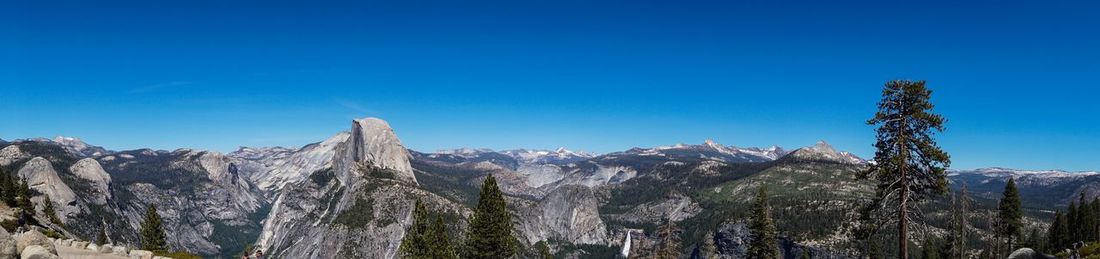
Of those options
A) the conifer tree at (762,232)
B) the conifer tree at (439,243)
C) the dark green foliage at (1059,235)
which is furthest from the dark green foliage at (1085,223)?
the conifer tree at (439,243)

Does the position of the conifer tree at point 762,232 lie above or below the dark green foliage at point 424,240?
above

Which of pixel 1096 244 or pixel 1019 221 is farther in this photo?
pixel 1019 221

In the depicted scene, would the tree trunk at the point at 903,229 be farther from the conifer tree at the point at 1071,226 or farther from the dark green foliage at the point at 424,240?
the conifer tree at the point at 1071,226

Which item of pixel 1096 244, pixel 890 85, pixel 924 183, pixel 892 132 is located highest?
pixel 890 85

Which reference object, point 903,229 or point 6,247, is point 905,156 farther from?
point 6,247

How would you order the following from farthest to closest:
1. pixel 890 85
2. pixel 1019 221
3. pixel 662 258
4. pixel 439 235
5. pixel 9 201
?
1. pixel 1019 221
2. pixel 9 201
3. pixel 439 235
4. pixel 662 258
5. pixel 890 85

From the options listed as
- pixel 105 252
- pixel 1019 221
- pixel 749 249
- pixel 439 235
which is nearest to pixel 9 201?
pixel 439 235

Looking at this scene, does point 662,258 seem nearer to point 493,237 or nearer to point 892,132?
point 493,237
